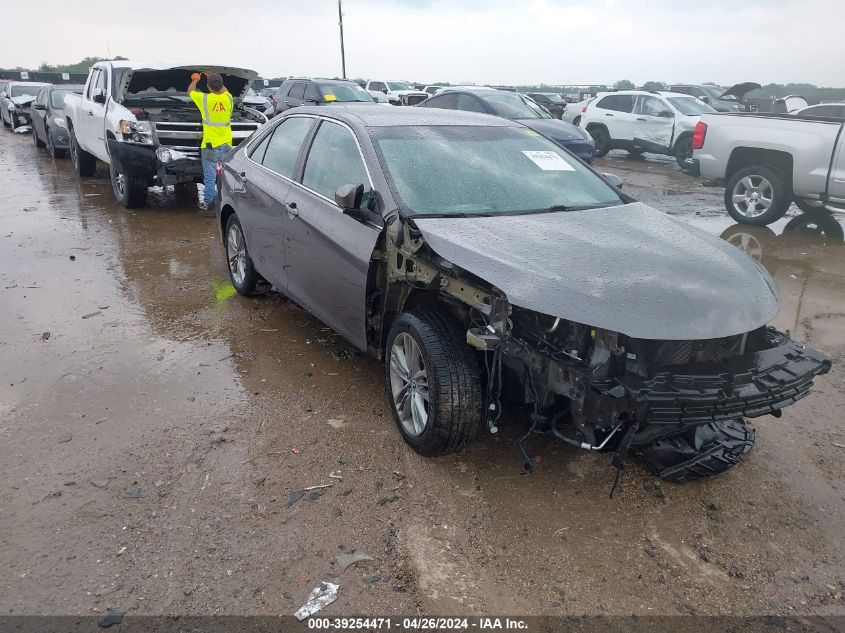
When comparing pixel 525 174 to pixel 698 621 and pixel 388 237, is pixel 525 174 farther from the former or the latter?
pixel 698 621

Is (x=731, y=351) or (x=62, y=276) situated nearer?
(x=731, y=351)

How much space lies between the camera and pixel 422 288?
11.4 feet

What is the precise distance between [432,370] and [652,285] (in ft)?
3.69

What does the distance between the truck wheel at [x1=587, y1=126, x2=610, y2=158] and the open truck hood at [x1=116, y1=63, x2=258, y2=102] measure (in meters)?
9.83

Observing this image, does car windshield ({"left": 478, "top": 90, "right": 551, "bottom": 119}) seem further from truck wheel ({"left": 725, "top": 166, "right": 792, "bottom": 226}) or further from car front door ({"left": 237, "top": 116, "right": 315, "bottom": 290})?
car front door ({"left": 237, "top": 116, "right": 315, "bottom": 290})

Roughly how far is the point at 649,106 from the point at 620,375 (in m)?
14.7

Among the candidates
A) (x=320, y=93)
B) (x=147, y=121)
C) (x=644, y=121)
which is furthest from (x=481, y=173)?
(x=320, y=93)

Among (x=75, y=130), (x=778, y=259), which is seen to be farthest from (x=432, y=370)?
(x=75, y=130)

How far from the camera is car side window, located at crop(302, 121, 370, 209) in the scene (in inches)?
162

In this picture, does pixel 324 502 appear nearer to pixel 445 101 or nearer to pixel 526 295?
pixel 526 295

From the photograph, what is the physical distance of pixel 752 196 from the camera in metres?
9.14

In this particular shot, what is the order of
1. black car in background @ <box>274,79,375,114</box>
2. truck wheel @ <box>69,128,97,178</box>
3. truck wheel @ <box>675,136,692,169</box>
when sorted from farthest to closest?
1. black car in background @ <box>274,79,375,114</box>
2. truck wheel @ <box>675,136,692,169</box>
3. truck wheel @ <box>69,128,97,178</box>

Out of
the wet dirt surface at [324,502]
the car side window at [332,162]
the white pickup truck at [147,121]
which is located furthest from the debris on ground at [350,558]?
the white pickup truck at [147,121]

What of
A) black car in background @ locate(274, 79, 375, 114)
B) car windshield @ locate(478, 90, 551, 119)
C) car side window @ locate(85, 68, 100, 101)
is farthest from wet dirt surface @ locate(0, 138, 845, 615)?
black car in background @ locate(274, 79, 375, 114)
